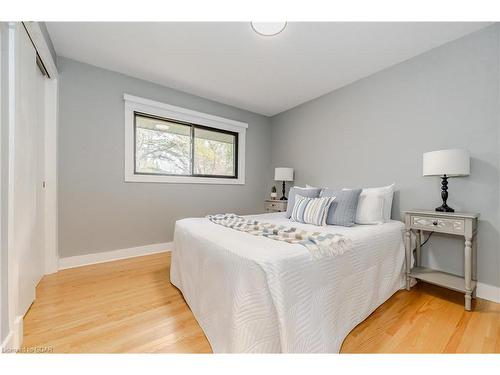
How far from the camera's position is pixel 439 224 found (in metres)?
1.79

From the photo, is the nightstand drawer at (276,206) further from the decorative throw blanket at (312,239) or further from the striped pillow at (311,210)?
the decorative throw blanket at (312,239)

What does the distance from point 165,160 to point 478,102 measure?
3456 millimetres

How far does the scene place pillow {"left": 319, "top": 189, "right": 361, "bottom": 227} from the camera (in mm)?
2039

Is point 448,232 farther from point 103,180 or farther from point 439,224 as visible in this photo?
point 103,180

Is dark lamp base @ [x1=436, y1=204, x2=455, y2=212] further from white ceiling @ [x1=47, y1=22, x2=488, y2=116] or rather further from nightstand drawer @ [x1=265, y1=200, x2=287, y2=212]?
nightstand drawer @ [x1=265, y1=200, x2=287, y2=212]

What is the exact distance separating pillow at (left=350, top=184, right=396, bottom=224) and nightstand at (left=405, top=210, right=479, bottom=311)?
233 millimetres

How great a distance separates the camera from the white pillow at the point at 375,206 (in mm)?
2102

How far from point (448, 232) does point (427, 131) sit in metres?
1.04

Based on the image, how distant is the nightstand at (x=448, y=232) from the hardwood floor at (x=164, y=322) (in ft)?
0.50

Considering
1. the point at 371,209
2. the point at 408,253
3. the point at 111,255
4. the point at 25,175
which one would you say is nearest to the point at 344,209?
the point at 371,209

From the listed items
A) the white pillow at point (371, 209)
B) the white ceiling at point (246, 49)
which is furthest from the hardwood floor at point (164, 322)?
the white ceiling at point (246, 49)
